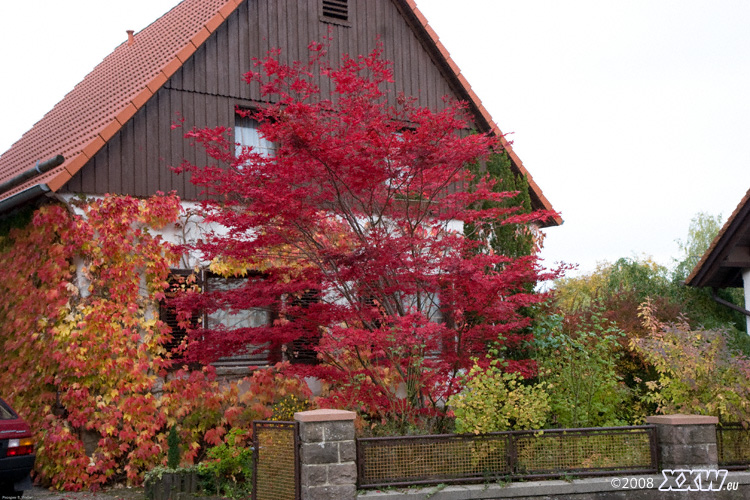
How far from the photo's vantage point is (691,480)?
883 cm

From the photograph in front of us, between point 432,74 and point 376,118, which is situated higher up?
point 432,74

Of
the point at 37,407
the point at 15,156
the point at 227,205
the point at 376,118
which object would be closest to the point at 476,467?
the point at 376,118

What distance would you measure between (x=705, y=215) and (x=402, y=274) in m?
32.5

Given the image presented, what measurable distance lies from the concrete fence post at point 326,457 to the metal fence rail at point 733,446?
449 centimetres

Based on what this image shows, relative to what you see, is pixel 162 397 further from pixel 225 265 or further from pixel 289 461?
pixel 289 461

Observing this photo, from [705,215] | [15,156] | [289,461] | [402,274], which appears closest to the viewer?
[289,461]

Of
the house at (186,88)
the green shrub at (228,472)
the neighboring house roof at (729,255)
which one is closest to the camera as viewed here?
the green shrub at (228,472)

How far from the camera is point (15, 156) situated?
51.2 ft

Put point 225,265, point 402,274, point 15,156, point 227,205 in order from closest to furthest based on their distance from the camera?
point 402,274 < point 227,205 < point 225,265 < point 15,156

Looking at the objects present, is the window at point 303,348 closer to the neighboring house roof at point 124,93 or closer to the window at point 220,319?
the window at point 220,319

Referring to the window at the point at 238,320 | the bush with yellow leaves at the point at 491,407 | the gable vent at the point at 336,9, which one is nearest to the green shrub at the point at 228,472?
the window at the point at 238,320

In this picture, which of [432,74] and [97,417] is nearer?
[97,417]

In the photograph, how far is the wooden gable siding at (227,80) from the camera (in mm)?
12133

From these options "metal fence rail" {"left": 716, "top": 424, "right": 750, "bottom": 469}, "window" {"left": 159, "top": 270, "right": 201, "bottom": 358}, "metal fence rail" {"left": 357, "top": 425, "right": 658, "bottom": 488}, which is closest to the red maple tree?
"window" {"left": 159, "top": 270, "right": 201, "bottom": 358}
